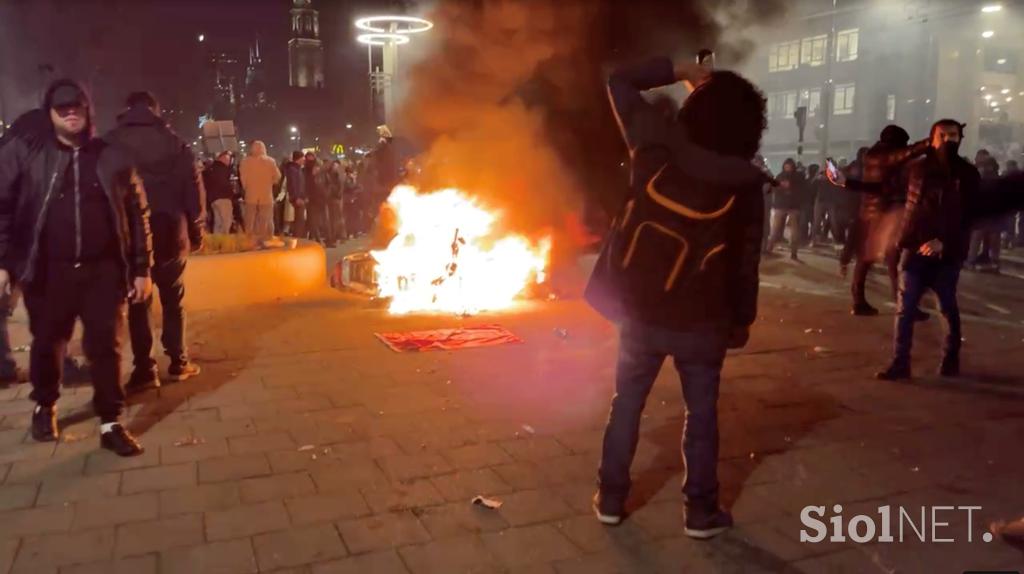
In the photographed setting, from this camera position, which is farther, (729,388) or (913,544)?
(729,388)

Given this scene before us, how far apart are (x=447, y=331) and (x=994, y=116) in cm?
4484

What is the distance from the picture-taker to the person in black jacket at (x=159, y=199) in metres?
5.78

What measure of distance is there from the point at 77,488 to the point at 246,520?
1007mm

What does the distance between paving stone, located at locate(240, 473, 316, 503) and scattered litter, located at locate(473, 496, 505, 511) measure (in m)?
0.83

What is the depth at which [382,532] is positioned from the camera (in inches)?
142

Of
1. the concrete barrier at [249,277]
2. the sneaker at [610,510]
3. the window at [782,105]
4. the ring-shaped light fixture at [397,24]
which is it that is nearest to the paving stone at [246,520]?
the sneaker at [610,510]

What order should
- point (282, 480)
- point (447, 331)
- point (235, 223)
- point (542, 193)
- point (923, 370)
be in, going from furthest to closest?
1. point (235, 223)
2. point (542, 193)
3. point (447, 331)
4. point (923, 370)
5. point (282, 480)

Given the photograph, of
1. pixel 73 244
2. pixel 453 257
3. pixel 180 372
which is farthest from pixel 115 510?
pixel 453 257

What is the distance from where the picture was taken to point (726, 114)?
3354mm

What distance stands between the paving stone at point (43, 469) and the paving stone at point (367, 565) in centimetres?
177

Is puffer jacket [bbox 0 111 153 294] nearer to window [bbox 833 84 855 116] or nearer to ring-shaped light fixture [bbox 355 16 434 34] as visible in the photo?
ring-shaped light fixture [bbox 355 16 434 34]

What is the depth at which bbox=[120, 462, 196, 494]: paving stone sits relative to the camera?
13.5 ft

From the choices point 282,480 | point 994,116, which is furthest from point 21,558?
point 994,116

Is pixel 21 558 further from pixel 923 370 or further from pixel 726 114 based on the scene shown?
pixel 923 370
